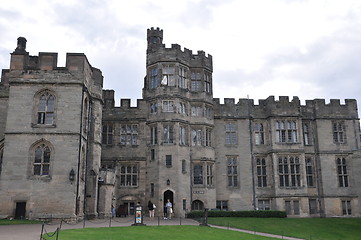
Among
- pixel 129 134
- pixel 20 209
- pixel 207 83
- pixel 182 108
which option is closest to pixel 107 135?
pixel 129 134

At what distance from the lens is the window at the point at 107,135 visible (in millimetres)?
37281

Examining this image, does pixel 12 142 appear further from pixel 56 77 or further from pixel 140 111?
pixel 140 111

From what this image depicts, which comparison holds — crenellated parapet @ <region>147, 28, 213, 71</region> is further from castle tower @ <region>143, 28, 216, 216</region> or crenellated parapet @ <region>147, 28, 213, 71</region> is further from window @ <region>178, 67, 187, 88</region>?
window @ <region>178, 67, 187, 88</region>

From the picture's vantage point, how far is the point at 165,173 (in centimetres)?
3447

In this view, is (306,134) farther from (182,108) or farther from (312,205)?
(182,108)

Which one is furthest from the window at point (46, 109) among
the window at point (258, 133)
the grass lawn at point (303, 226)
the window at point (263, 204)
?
the window at point (263, 204)

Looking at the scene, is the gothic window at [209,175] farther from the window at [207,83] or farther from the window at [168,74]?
the window at [168,74]

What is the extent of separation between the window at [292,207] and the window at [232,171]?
5.54 meters

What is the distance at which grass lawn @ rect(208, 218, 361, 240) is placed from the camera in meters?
27.3

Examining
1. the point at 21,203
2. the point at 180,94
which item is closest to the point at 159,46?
the point at 180,94

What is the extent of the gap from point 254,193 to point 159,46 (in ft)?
59.8

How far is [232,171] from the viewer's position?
3872 cm

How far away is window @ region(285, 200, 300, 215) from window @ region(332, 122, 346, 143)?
8.58 metres

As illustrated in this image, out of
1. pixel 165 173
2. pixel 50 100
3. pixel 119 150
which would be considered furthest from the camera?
pixel 119 150
